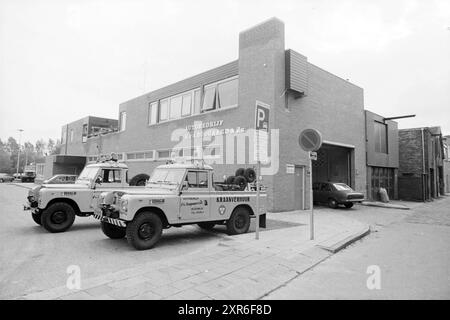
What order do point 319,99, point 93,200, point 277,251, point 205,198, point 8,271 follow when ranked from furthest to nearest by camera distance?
point 319,99 → point 93,200 → point 205,198 → point 277,251 → point 8,271

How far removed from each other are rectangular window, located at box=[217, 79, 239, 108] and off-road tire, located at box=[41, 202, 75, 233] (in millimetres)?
10036

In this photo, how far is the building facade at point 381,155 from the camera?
2212cm

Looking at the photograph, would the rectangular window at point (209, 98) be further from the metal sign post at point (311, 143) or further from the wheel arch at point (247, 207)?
the metal sign post at point (311, 143)

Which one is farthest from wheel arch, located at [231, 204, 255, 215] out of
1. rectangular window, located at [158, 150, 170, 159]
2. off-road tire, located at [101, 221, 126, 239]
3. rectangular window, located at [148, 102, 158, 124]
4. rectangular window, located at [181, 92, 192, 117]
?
rectangular window, located at [148, 102, 158, 124]

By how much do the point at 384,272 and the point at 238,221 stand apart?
4171mm

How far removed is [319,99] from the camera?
17.4m

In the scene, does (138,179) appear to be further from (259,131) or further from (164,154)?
(164,154)

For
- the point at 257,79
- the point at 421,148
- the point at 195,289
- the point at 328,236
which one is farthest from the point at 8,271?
the point at 421,148

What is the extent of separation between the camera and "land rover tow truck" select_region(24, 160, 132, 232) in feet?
28.7

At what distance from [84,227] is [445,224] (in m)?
13.6

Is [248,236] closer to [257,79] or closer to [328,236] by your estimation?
[328,236]

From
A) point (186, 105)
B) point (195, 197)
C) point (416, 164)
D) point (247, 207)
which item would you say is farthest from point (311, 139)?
point (416, 164)

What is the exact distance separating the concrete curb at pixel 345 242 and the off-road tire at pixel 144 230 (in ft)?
12.9

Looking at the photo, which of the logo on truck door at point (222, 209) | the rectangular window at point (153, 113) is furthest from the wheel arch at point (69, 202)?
the rectangular window at point (153, 113)
